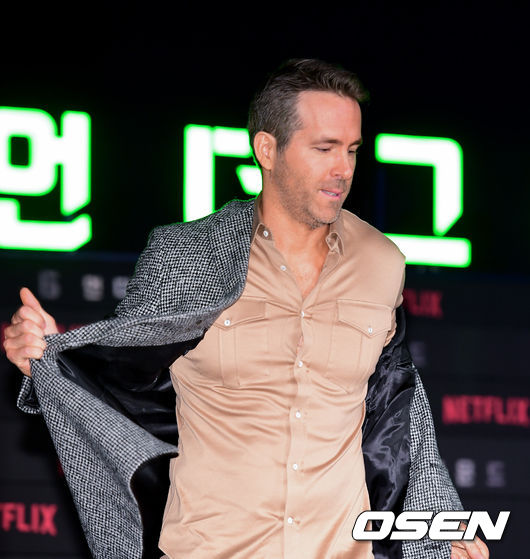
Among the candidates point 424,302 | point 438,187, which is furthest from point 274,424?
point 438,187

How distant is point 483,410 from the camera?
4.74m

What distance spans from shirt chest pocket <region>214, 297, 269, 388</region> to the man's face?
0.78ft

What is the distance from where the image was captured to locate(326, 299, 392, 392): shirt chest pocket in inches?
88.9

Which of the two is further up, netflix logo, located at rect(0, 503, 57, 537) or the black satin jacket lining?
the black satin jacket lining

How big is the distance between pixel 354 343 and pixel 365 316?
0.24ft

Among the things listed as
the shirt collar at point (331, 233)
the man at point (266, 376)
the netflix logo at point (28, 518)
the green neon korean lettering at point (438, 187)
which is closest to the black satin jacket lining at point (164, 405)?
the man at point (266, 376)

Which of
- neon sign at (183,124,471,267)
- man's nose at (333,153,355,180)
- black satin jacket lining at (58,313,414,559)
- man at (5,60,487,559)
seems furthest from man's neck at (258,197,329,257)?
neon sign at (183,124,471,267)

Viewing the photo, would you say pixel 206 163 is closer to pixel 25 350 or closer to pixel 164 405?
pixel 164 405

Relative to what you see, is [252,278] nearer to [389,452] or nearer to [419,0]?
[389,452]

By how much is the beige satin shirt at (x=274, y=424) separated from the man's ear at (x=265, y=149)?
8.2 inches

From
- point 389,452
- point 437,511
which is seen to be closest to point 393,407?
point 389,452

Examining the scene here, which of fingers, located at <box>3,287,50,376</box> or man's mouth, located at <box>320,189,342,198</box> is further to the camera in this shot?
man's mouth, located at <box>320,189,342,198</box>

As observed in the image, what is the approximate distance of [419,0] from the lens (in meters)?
5.03

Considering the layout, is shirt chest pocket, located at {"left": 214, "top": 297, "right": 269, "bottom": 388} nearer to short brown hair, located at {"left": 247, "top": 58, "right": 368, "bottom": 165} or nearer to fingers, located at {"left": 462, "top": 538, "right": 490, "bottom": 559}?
short brown hair, located at {"left": 247, "top": 58, "right": 368, "bottom": 165}
